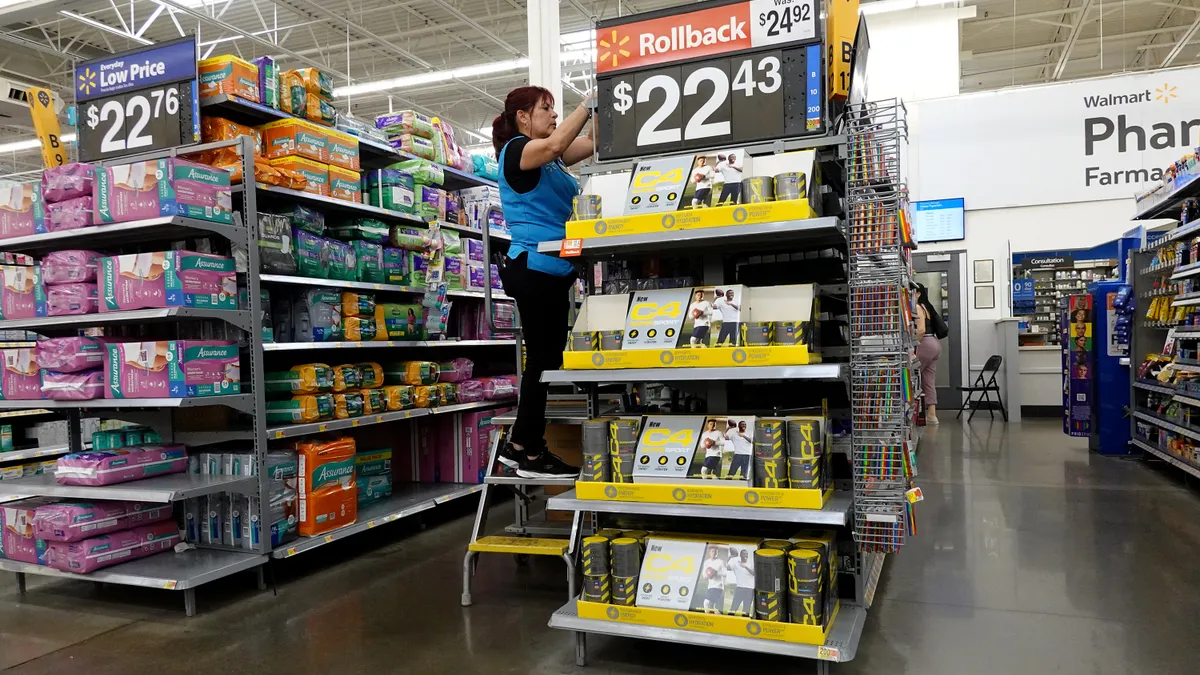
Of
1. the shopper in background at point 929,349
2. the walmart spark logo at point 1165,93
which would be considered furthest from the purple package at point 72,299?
the walmart spark logo at point 1165,93

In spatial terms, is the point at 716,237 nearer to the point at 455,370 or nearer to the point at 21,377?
the point at 455,370

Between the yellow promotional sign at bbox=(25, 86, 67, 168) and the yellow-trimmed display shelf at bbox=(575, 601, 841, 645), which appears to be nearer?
the yellow-trimmed display shelf at bbox=(575, 601, 841, 645)

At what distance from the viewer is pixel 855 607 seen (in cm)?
278

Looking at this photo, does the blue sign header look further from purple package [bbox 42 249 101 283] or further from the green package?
the green package

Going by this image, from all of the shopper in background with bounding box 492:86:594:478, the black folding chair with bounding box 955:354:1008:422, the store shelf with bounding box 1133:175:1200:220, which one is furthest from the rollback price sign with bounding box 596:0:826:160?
the black folding chair with bounding box 955:354:1008:422

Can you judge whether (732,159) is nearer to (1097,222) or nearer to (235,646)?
(235,646)

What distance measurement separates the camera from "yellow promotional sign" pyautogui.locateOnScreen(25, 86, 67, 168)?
4.64 metres

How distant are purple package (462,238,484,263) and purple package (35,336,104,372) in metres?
2.50

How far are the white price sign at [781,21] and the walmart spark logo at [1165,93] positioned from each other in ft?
30.2

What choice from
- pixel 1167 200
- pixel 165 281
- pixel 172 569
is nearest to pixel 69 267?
pixel 165 281

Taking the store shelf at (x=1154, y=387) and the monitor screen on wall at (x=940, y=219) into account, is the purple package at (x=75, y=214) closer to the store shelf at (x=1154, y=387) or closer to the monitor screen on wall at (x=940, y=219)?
the store shelf at (x=1154, y=387)

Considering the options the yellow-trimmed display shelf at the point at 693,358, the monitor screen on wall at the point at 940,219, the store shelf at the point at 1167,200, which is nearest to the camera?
the yellow-trimmed display shelf at the point at 693,358

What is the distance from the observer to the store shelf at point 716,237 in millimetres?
2473

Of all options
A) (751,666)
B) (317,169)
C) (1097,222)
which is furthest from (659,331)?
(1097,222)
